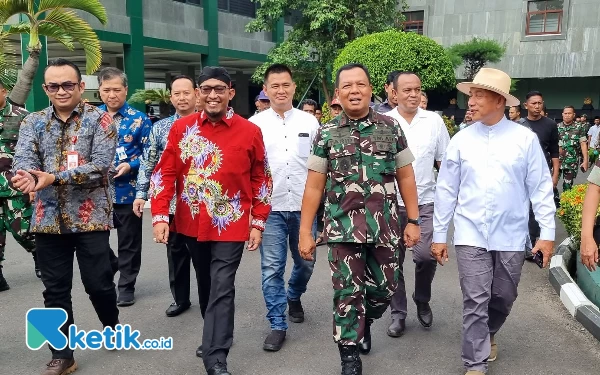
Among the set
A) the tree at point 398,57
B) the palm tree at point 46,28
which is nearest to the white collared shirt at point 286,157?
the palm tree at point 46,28

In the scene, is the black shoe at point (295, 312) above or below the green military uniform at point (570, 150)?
below

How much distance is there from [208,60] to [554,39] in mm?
16868

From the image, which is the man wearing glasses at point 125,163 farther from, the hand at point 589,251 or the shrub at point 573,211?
the shrub at point 573,211

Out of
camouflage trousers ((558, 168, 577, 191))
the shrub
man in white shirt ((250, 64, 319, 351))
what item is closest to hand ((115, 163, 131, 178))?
man in white shirt ((250, 64, 319, 351))

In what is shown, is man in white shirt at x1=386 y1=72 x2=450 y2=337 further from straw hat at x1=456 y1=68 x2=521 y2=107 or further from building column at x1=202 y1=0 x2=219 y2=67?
building column at x1=202 y1=0 x2=219 y2=67

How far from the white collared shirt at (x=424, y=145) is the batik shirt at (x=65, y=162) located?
2.25 meters

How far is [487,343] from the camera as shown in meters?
3.50

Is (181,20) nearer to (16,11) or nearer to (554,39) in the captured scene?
(16,11)

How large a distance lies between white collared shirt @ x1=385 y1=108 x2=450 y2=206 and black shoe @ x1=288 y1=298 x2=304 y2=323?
1.34m

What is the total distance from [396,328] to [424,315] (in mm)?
302

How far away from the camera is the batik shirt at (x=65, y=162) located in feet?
11.4

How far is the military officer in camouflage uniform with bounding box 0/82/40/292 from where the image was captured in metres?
5.26

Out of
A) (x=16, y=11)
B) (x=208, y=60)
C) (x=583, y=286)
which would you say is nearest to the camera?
(x=583, y=286)

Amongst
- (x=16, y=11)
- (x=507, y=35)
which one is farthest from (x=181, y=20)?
(x=507, y=35)
